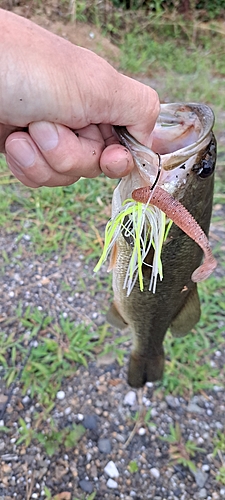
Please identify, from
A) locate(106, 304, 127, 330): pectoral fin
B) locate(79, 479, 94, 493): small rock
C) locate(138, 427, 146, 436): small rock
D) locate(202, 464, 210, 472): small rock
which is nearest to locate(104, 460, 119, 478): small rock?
locate(79, 479, 94, 493): small rock

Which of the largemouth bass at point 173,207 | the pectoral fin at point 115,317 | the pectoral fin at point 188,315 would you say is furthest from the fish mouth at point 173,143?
the pectoral fin at point 115,317

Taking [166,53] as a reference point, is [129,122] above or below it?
above

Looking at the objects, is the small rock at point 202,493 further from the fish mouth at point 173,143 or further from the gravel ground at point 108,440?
the fish mouth at point 173,143

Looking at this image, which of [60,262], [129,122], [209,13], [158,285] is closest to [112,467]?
[158,285]

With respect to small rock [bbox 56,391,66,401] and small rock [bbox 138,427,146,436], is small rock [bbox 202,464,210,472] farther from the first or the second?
small rock [bbox 56,391,66,401]

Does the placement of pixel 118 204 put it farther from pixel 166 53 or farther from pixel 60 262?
pixel 166 53

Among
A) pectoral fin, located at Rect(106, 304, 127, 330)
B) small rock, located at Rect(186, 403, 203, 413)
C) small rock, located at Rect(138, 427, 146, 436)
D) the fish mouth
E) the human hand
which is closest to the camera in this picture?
the human hand
